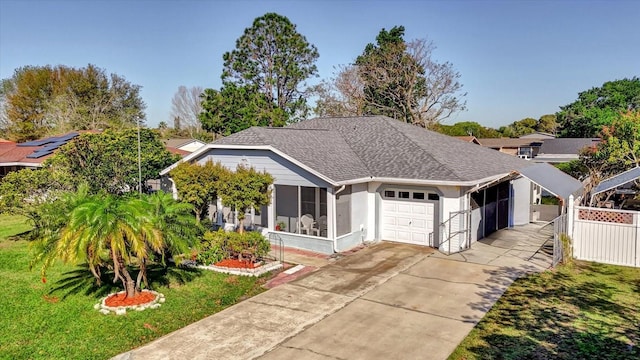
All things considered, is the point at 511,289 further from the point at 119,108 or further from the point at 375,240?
the point at 119,108

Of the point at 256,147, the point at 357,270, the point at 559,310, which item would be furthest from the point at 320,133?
the point at 559,310

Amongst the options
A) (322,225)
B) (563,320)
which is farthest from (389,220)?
(563,320)

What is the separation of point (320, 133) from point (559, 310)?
13253 millimetres

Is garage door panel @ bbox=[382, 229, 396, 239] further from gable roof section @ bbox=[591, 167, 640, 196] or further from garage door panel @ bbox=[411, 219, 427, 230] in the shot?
gable roof section @ bbox=[591, 167, 640, 196]

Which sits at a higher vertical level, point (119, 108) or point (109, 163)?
point (119, 108)

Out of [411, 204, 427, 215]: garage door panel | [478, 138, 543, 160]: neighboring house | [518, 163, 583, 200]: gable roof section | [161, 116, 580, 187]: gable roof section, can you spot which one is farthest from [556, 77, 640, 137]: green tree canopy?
[411, 204, 427, 215]: garage door panel

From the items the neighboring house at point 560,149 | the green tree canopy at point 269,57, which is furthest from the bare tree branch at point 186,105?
Answer: the neighboring house at point 560,149

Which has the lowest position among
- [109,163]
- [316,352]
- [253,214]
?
[316,352]

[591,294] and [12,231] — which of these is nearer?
[591,294]

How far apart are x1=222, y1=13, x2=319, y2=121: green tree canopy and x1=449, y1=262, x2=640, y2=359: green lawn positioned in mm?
31361

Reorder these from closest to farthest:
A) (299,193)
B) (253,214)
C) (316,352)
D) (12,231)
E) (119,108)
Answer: (316,352) < (299,193) < (253,214) < (12,231) < (119,108)

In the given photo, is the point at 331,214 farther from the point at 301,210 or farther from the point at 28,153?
the point at 28,153

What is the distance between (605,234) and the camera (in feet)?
46.8

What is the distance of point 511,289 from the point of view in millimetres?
11820
